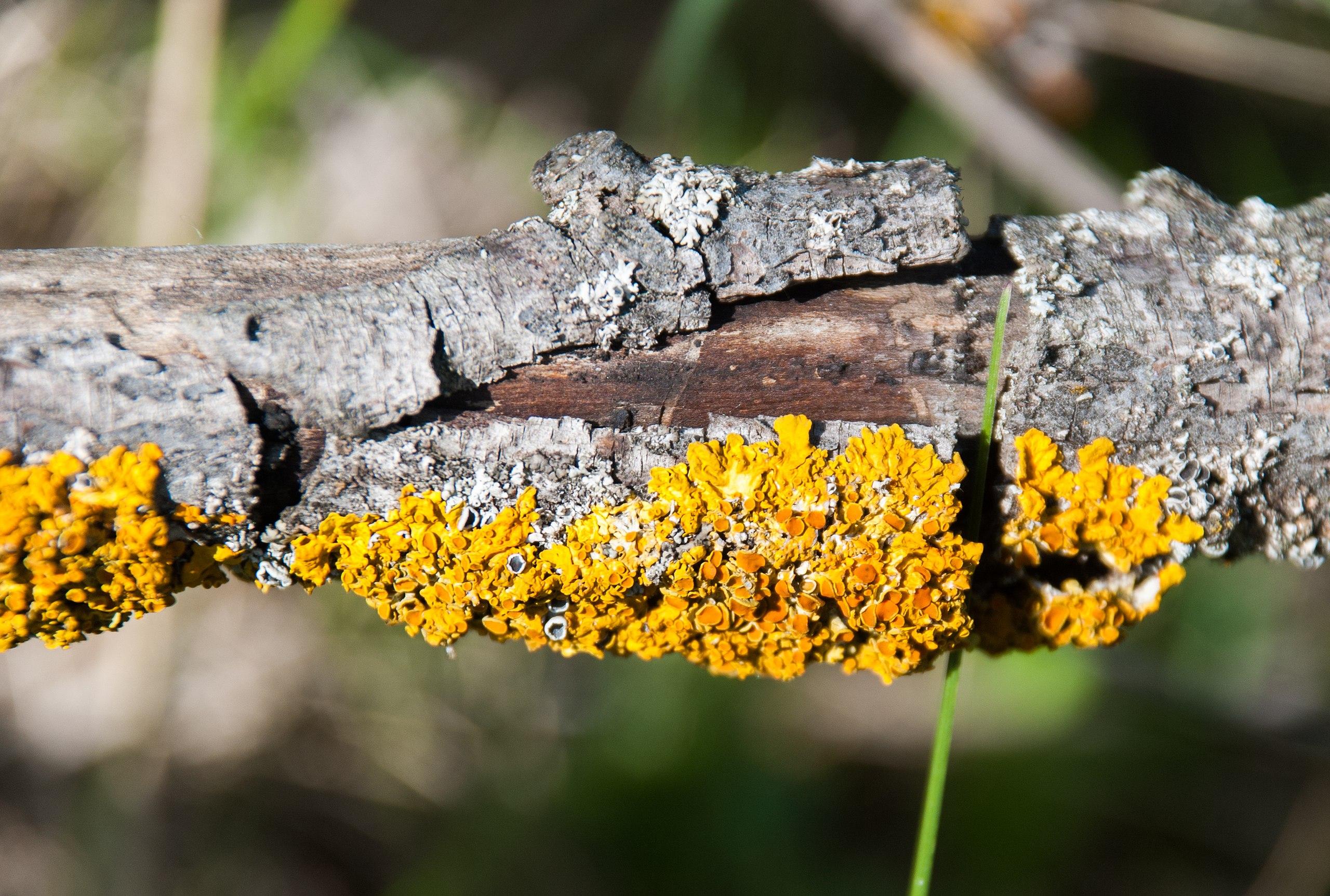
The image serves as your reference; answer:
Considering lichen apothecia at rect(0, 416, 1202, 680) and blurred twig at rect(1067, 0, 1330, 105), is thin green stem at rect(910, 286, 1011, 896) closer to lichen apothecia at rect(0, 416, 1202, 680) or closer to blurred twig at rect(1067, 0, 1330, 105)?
lichen apothecia at rect(0, 416, 1202, 680)

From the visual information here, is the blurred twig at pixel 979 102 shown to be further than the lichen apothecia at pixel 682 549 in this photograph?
Yes

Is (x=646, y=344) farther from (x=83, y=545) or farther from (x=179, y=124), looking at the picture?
(x=179, y=124)

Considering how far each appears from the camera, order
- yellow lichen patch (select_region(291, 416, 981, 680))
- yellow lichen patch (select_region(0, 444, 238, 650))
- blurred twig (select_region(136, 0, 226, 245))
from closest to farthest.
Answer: yellow lichen patch (select_region(0, 444, 238, 650)) < yellow lichen patch (select_region(291, 416, 981, 680)) < blurred twig (select_region(136, 0, 226, 245))

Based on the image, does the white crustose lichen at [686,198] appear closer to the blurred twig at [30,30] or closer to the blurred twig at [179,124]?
the blurred twig at [179,124]

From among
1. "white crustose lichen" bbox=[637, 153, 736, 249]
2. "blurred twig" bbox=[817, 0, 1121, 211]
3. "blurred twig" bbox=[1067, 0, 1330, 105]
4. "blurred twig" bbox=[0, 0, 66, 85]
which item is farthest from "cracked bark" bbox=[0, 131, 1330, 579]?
"blurred twig" bbox=[0, 0, 66, 85]

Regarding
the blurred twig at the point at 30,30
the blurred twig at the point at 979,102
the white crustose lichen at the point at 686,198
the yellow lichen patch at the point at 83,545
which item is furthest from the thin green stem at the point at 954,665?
the blurred twig at the point at 30,30

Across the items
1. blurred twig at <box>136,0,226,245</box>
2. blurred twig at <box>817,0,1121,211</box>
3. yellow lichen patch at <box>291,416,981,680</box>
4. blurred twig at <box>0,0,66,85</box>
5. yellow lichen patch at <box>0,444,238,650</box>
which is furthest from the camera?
blurred twig at <box>0,0,66,85</box>

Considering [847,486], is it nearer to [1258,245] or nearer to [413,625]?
[413,625]
